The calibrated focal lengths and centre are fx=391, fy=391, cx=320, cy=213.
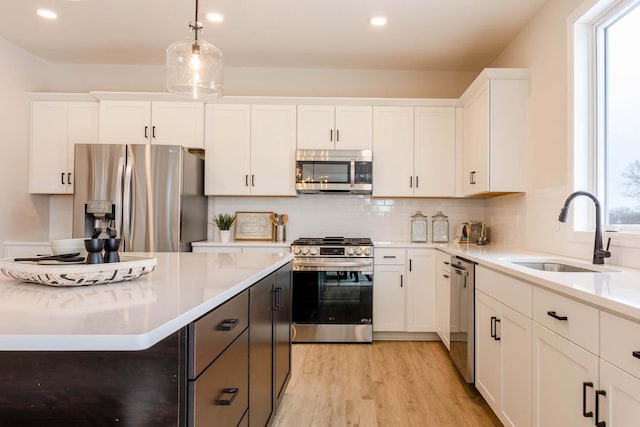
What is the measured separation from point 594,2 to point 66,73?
4812 millimetres

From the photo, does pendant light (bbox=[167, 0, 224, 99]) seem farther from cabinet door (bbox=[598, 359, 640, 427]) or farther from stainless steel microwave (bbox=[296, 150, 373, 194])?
cabinet door (bbox=[598, 359, 640, 427])

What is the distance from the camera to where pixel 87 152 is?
3492 millimetres

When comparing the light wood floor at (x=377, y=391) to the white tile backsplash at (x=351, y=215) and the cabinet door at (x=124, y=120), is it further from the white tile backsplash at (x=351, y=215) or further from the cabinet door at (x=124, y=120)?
the cabinet door at (x=124, y=120)

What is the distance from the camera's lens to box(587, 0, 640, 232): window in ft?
6.93

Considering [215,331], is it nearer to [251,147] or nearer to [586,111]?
[586,111]

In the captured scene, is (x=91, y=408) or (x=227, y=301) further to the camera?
(x=227, y=301)

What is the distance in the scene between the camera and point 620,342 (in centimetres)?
111

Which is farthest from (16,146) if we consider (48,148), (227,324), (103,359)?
(103,359)

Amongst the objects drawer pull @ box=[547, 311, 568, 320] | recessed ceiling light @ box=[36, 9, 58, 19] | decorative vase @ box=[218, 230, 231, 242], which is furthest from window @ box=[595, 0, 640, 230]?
recessed ceiling light @ box=[36, 9, 58, 19]

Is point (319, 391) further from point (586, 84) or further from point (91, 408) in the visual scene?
point (586, 84)

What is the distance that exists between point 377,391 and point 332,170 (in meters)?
2.05

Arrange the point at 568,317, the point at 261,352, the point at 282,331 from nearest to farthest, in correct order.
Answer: the point at 568,317 < the point at 261,352 < the point at 282,331

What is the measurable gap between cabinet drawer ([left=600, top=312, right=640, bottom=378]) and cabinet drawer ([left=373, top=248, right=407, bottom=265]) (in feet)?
8.19

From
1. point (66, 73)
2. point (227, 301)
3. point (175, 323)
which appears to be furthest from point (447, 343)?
point (66, 73)
